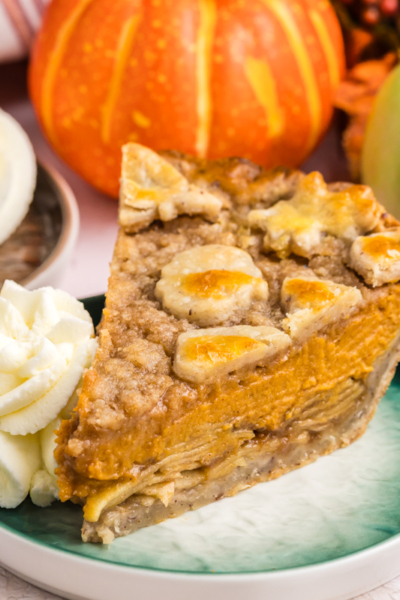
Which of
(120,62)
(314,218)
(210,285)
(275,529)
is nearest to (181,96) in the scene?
(120,62)

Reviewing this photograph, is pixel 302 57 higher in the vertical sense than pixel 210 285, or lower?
lower

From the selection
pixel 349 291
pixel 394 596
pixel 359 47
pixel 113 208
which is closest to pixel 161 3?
pixel 113 208

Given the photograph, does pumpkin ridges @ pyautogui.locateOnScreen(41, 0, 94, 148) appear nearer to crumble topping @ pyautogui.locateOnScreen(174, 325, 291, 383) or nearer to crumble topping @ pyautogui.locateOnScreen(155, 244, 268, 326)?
crumble topping @ pyautogui.locateOnScreen(155, 244, 268, 326)

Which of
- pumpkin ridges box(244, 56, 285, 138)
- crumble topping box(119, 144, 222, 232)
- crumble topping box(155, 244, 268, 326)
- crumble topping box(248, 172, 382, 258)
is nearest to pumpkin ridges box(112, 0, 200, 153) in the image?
pumpkin ridges box(244, 56, 285, 138)

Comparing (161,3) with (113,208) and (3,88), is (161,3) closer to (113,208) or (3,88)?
(113,208)

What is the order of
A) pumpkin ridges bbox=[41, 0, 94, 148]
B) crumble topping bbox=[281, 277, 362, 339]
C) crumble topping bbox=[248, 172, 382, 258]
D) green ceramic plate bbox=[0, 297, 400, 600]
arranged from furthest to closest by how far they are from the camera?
1. pumpkin ridges bbox=[41, 0, 94, 148]
2. crumble topping bbox=[248, 172, 382, 258]
3. crumble topping bbox=[281, 277, 362, 339]
4. green ceramic plate bbox=[0, 297, 400, 600]

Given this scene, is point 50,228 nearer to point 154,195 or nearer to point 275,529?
point 154,195
